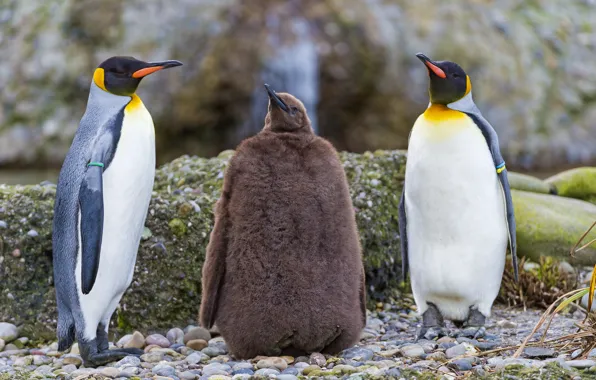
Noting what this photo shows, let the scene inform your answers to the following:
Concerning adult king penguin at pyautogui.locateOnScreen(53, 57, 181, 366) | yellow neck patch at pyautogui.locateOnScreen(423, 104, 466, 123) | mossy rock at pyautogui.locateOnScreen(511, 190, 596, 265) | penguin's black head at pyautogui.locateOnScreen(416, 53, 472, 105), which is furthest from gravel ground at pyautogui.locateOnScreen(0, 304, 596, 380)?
penguin's black head at pyautogui.locateOnScreen(416, 53, 472, 105)

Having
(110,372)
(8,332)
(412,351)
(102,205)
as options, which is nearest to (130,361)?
(110,372)

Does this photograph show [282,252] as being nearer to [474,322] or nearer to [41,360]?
[474,322]

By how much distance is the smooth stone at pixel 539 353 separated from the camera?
3629 millimetres

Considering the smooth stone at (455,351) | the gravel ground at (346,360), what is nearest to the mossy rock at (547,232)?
the gravel ground at (346,360)

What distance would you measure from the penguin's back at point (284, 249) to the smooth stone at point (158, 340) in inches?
29.4

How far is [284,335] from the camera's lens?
388 centimetres

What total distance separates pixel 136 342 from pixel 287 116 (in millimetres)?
1537

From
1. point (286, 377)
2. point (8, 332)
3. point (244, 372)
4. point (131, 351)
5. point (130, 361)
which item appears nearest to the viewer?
point (286, 377)

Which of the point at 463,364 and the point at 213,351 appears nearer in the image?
the point at 463,364

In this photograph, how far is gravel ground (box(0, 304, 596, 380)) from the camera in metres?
3.46

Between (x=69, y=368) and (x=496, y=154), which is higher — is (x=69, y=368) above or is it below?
below

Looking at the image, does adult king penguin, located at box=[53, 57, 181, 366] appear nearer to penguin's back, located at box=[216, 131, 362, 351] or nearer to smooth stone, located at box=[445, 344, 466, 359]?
penguin's back, located at box=[216, 131, 362, 351]

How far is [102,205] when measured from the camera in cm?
398

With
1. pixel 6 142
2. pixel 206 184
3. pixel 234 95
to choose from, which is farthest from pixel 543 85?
pixel 206 184
